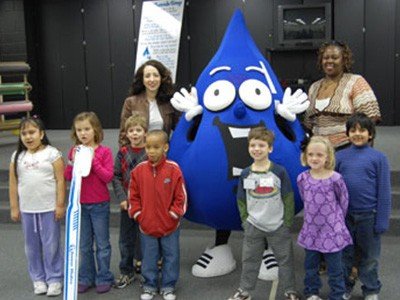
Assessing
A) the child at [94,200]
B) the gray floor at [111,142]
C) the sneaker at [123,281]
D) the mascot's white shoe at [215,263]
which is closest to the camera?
the child at [94,200]

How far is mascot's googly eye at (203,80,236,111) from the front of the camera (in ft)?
9.37

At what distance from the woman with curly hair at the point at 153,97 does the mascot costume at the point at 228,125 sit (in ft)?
0.56

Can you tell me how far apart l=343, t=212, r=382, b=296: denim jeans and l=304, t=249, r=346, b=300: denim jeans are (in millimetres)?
136

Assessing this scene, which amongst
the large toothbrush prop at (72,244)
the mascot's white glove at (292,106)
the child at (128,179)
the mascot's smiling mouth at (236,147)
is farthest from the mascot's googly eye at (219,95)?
the large toothbrush prop at (72,244)

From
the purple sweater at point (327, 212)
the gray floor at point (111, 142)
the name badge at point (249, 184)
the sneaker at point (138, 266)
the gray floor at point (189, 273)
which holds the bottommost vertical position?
the gray floor at point (189, 273)

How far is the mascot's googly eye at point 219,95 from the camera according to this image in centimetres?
286

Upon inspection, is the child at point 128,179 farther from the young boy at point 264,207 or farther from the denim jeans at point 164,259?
the young boy at point 264,207

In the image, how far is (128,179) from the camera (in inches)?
118

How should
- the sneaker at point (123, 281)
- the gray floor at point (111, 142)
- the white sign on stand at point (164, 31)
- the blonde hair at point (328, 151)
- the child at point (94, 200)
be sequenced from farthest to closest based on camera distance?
the white sign on stand at point (164, 31) → the gray floor at point (111, 142) → the sneaker at point (123, 281) → the child at point (94, 200) → the blonde hair at point (328, 151)

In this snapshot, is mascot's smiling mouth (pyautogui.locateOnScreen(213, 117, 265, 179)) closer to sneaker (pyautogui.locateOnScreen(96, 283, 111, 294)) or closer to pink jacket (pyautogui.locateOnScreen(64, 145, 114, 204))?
pink jacket (pyautogui.locateOnScreen(64, 145, 114, 204))

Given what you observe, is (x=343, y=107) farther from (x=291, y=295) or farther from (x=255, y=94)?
(x=291, y=295)

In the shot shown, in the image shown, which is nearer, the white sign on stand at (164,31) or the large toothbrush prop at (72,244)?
the large toothbrush prop at (72,244)

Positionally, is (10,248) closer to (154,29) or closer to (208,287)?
(208,287)

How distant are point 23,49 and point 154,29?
2.32 m
